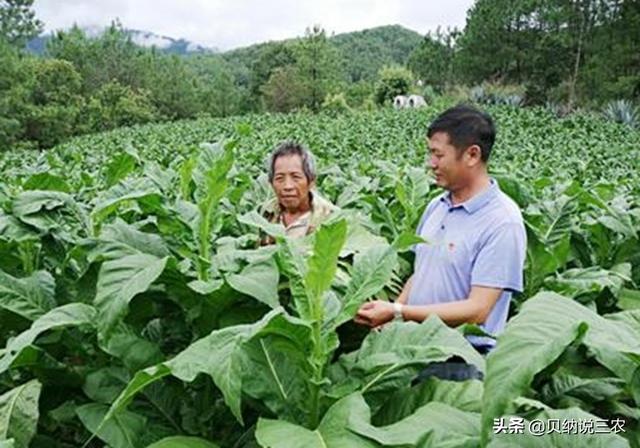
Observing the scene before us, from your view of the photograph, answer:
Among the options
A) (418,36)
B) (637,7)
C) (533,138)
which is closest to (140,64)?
(637,7)

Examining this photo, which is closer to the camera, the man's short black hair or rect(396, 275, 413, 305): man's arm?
the man's short black hair

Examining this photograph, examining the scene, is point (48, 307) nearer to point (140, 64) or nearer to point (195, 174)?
point (195, 174)

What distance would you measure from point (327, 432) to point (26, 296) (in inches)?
49.2

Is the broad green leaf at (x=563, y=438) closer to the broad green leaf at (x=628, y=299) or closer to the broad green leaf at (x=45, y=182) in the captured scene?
the broad green leaf at (x=628, y=299)

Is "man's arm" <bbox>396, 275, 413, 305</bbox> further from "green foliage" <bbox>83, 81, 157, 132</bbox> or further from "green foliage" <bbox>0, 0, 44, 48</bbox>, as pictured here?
"green foliage" <bbox>0, 0, 44, 48</bbox>

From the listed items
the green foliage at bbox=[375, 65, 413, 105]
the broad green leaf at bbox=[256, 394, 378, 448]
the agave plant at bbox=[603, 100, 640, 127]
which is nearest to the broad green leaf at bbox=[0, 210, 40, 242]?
the broad green leaf at bbox=[256, 394, 378, 448]

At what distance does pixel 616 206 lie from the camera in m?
3.83

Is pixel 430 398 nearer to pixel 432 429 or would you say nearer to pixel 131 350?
pixel 432 429

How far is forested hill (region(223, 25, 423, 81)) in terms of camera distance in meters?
102

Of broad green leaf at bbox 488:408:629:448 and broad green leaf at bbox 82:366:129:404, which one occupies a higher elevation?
broad green leaf at bbox 488:408:629:448

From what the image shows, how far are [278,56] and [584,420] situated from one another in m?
76.0

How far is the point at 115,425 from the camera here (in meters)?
2.11

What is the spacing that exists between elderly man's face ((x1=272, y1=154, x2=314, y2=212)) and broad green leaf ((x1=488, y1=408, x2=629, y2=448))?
2.32 meters

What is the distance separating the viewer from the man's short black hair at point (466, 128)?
8.80 ft
